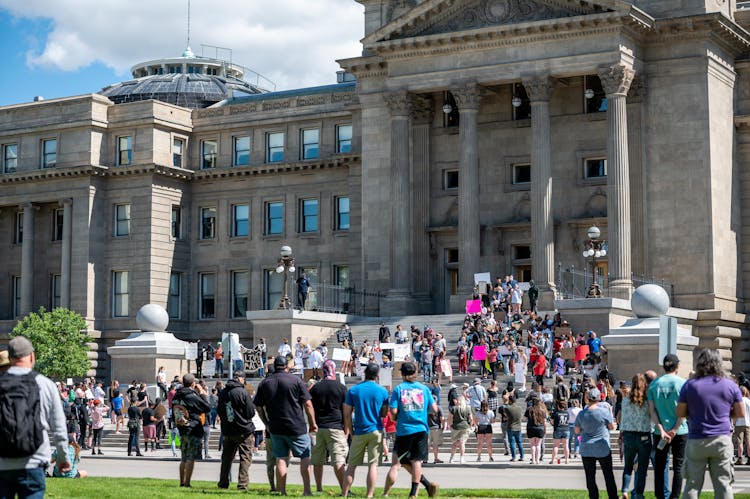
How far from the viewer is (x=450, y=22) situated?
55.9m

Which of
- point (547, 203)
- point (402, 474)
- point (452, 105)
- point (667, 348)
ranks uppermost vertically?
point (452, 105)

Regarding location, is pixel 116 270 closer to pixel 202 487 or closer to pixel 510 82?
pixel 510 82

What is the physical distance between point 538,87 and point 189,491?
35.1m

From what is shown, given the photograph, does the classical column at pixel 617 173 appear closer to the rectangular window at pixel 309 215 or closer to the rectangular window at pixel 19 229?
the rectangular window at pixel 309 215

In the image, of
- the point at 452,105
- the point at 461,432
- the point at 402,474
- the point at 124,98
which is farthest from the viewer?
the point at 124,98

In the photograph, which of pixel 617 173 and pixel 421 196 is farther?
pixel 421 196

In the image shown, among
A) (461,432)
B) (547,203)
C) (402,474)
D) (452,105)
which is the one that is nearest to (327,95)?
(452,105)

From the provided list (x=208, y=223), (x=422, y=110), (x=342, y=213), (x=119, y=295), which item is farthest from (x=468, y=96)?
(x=119, y=295)

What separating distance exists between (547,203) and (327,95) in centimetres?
1725

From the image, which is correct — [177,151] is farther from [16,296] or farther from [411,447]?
[411,447]

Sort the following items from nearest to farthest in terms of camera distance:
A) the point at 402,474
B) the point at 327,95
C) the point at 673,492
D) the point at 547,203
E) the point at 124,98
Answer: the point at 673,492 → the point at 402,474 → the point at 547,203 → the point at 327,95 → the point at 124,98

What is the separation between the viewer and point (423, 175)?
193ft

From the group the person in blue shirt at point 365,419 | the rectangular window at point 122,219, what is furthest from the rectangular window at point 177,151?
the person in blue shirt at point 365,419

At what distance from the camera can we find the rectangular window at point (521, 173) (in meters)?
57.8
